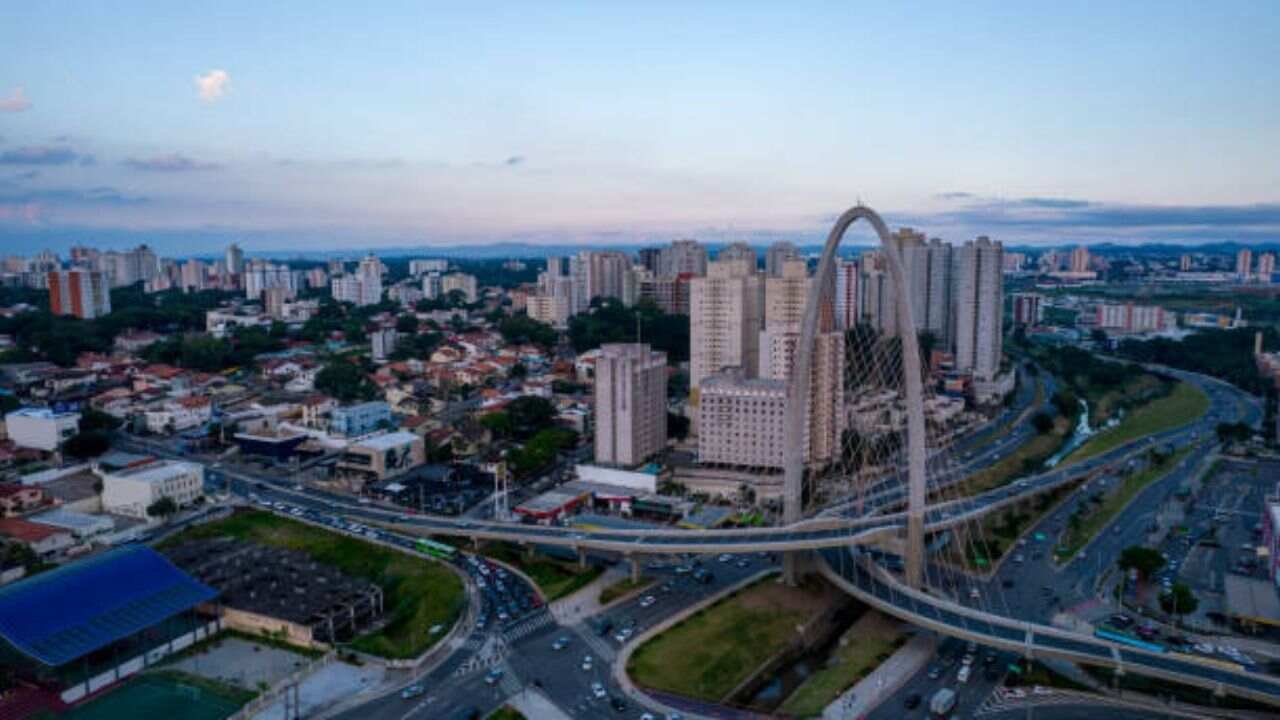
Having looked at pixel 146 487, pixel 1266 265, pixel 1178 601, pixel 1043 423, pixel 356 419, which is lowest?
pixel 1178 601

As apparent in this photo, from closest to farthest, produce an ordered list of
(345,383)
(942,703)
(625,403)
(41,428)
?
(942,703) → (625,403) → (41,428) → (345,383)

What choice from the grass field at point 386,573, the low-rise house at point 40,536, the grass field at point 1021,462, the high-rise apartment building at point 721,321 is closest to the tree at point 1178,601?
the grass field at point 1021,462

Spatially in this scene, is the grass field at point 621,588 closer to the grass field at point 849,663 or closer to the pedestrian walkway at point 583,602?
the pedestrian walkway at point 583,602

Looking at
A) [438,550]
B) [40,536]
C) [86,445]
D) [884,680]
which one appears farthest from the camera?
[86,445]

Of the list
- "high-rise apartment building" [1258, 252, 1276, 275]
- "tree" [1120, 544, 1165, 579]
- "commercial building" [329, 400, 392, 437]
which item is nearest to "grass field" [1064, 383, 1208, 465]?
"tree" [1120, 544, 1165, 579]

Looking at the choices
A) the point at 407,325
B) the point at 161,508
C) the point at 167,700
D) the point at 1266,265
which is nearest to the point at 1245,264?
the point at 1266,265

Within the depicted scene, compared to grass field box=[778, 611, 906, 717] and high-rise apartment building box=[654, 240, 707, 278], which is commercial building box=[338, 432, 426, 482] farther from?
high-rise apartment building box=[654, 240, 707, 278]

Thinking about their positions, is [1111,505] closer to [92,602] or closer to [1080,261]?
[92,602]
